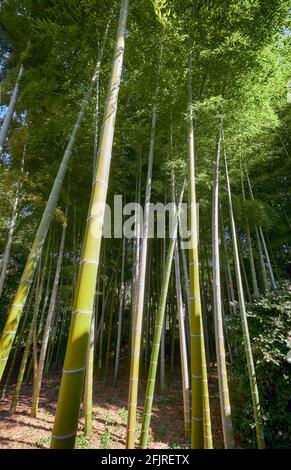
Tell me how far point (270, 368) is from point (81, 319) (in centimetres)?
340

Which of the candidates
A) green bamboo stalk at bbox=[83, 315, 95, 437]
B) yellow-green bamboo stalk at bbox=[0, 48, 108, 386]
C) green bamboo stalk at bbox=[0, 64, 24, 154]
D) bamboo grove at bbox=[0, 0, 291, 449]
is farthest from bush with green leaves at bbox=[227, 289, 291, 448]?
green bamboo stalk at bbox=[0, 64, 24, 154]

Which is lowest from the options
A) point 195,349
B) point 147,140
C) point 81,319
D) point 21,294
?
point 81,319

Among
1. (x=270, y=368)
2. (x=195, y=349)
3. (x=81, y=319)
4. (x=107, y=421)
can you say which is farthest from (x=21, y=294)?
(x=107, y=421)

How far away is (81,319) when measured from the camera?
3.59 ft

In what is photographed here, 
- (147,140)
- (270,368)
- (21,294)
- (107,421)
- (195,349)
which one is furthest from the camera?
(107,421)

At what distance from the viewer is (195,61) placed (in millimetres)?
2887

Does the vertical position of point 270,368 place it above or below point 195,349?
above

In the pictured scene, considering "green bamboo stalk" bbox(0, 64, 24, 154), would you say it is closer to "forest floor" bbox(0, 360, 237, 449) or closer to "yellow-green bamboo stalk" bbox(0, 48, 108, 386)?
"yellow-green bamboo stalk" bbox(0, 48, 108, 386)

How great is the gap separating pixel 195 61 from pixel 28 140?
2.74 m

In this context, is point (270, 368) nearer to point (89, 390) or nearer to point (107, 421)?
point (89, 390)

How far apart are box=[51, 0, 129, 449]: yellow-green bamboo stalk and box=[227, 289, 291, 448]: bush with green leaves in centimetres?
308

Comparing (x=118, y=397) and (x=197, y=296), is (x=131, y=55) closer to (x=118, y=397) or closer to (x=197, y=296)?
(x=197, y=296)

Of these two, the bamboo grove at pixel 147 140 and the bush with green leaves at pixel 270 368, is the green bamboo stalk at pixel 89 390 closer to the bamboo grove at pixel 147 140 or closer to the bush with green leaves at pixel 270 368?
the bamboo grove at pixel 147 140
